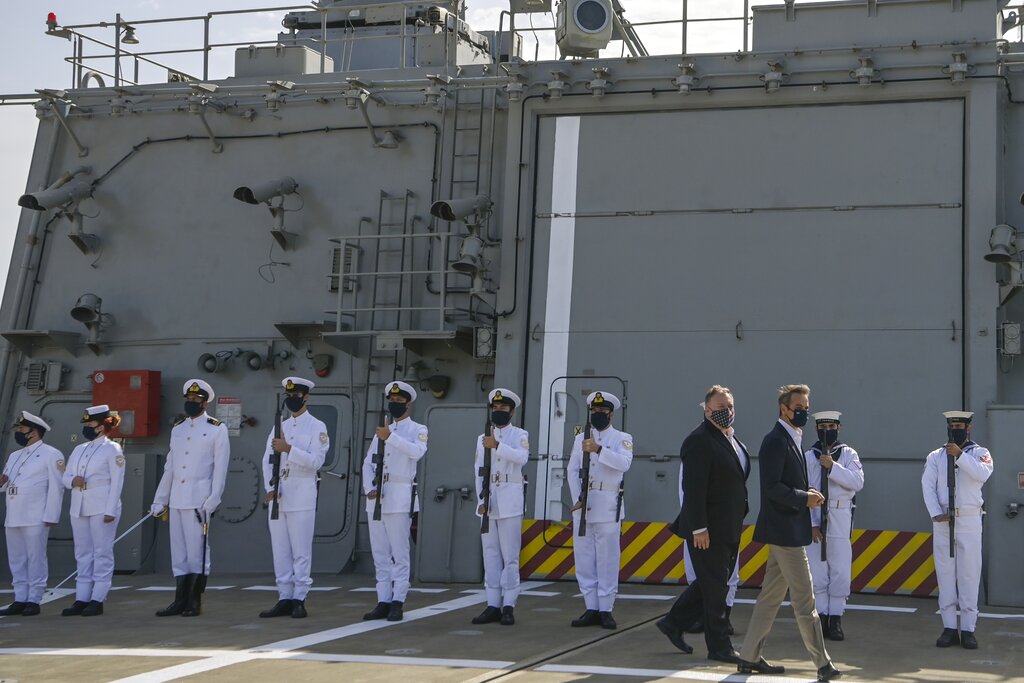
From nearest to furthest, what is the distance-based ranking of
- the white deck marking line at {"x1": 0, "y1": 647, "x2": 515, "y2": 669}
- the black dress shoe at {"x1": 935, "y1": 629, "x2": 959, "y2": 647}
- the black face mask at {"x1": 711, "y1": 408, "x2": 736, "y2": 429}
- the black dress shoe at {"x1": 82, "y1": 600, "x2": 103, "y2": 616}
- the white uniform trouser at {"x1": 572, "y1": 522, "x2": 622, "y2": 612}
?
the white deck marking line at {"x1": 0, "y1": 647, "x2": 515, "y2": 669} < the black face mask at {"x1": 711, "y1": 408, "x2": 736, "y2": 429} < the black dress shoe at {"x1": 935, "y1": 629, "x2": 959, "y2": 647} < the white uniform trouser at {"x1": 572, "y1": 522, "x2": 622, "y2": 612} < the black dress shoe at {"x1": 82, "y1": 600, "x2": 103, "y2": 616}

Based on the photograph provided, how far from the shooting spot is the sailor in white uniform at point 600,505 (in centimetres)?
908

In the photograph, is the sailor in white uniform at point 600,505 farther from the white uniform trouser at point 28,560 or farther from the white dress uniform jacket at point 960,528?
the white uniform trouser at point 28,560

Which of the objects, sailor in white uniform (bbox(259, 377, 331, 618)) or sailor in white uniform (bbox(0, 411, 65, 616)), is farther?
sailor in white uniform (bbox(0, 411, 65, 616))

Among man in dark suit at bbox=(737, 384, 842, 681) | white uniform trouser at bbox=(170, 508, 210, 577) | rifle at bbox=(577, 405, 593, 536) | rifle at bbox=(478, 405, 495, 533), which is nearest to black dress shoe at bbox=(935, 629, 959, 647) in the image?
man in dark suit at bbox=(737, 384, 842, 681)

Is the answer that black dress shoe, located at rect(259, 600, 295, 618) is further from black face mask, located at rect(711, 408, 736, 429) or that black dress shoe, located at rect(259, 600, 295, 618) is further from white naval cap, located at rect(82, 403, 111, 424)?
black face mask, located at rect(711, 408, 736, 429)

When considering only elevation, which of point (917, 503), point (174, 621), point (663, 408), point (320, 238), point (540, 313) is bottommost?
point (174, 621)

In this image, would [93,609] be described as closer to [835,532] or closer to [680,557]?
[680,557]

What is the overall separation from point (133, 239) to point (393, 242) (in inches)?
118

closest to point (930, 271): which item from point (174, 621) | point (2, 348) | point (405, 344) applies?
point (405, 344)

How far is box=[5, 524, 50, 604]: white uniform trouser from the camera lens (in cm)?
1053

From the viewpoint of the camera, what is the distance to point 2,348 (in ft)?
46.2

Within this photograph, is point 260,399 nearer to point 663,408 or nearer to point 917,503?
point 663,408

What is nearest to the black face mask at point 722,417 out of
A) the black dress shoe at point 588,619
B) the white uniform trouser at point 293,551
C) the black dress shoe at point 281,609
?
the black dress shoe at point 588,619

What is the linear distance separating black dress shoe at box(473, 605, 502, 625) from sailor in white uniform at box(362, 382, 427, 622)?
0.61 meters
